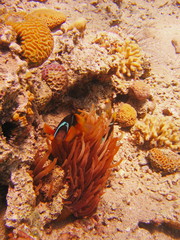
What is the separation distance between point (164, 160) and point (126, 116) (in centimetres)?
100

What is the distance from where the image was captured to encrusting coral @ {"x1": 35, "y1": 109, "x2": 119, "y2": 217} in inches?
91.7

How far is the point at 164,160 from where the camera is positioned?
313 centimetres

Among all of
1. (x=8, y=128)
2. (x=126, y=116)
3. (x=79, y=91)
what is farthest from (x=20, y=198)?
(x=126, y=116)

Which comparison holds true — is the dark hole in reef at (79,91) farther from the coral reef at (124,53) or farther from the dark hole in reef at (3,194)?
the dark hole in reef at (3,194)

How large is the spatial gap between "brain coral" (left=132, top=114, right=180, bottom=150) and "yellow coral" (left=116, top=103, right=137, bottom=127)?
0.51 ft

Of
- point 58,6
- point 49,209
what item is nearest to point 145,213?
point 49,209

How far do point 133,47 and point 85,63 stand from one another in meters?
1.64

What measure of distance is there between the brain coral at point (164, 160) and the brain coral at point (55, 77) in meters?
1.90

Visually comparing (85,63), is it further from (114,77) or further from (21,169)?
(21,169)

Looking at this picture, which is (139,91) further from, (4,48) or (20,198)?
(20,198)

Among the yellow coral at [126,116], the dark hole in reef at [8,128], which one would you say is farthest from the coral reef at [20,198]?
the yellow coral at [126,116]

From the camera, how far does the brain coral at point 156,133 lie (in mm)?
3430

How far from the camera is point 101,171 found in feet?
8.57

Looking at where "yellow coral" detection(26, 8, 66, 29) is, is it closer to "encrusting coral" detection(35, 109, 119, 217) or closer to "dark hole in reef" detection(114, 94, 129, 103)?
"dark hole in reef" detection(114, 94, 129, 103)
